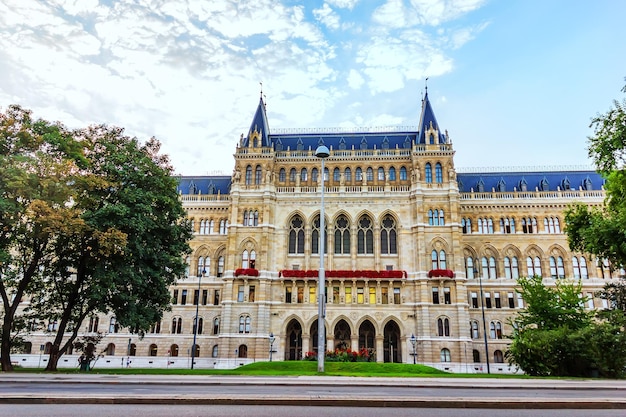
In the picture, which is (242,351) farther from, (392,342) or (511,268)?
(511,268)

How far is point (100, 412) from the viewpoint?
981cm

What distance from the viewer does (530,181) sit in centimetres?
5841

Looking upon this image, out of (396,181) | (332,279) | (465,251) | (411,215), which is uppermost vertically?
(396,181)

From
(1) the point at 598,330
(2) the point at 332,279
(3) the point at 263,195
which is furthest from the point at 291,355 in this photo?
(1) the point at 598,330

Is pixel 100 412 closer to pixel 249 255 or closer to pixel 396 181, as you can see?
pixel 249 255

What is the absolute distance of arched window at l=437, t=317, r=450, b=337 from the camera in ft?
152

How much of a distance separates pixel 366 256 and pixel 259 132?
66.5 feet

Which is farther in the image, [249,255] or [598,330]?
[249,255]

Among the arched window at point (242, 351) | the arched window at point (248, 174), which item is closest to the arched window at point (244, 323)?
the arched window at point (242, 351)

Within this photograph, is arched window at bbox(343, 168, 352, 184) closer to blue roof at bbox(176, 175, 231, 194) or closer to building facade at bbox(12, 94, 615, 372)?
building facade at bbox(12, 94, 615, 372)

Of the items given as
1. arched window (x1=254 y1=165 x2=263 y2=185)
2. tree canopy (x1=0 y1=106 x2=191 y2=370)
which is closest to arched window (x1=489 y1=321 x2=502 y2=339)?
arched window (x1=254 y1=165 x2=263 y2=185)

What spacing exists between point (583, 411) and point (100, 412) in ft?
36.6

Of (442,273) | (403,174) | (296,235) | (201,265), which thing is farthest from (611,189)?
(201,265)

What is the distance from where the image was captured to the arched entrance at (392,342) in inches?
1887
